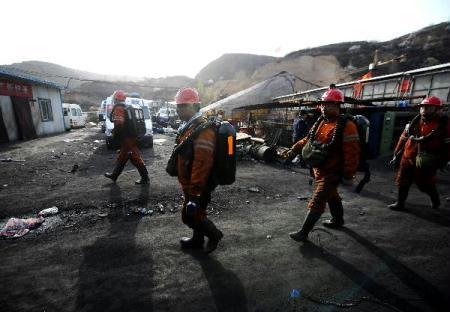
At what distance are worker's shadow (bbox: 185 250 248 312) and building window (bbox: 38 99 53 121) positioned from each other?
1834cm

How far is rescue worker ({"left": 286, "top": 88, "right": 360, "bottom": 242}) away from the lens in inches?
120

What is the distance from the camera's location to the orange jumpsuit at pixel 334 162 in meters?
3.04

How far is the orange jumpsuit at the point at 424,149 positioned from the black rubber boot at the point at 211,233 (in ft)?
12.0

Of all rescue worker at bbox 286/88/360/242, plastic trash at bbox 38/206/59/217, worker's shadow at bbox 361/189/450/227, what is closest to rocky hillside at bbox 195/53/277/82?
worker's shadow at bbox 361/189/450/227

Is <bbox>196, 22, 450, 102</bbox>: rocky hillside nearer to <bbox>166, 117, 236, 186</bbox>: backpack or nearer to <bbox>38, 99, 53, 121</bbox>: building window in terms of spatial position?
<bbox>166, 117, 236, 186</bbox>: backpack

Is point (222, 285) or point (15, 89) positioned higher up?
point (15, 89)

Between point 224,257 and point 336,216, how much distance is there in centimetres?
194

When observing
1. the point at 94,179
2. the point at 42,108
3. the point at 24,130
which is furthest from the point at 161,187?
the point at 42,108

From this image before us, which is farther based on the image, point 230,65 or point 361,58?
point 230,65

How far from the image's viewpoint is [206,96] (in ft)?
172

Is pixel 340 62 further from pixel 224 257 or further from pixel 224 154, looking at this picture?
pixel 224 257

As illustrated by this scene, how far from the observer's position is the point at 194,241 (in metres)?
3.23

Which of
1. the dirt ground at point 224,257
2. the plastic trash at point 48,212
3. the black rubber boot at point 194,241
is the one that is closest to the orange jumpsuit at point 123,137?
the dirt ground at point 224,257

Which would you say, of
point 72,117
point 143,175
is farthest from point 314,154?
point 72,117
